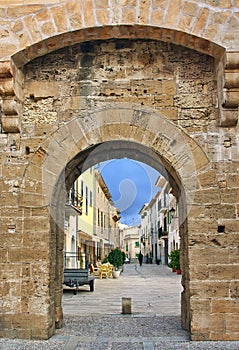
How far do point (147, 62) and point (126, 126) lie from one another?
1027 millimetres

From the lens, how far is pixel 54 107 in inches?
244

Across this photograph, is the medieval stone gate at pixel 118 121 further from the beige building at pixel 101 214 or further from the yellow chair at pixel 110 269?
the beige building at pixel 101 214

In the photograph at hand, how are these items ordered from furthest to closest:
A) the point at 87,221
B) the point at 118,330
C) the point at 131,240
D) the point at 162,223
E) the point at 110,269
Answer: the point at 131,240, the point at 162,223, the point at 87,221, the point at 110,269, the point at 118,330

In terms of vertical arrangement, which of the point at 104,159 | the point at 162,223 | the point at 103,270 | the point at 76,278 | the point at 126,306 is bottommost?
the point at 103,270

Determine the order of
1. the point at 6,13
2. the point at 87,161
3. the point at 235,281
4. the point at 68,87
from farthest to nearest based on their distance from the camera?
the point at 87,161 < the point at 68,87 < the point at 6,13 < the point at 235,281

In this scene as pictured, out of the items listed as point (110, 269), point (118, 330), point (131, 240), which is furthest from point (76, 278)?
point (131, 240)

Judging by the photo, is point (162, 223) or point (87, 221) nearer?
point (87, 221)

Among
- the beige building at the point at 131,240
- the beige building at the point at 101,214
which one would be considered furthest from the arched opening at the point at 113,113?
the beige building at the point at 131,240

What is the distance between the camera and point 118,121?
19.7 ft

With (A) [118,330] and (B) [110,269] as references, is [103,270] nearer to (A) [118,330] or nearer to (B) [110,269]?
(B) [110,269]

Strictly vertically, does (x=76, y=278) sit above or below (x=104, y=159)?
below

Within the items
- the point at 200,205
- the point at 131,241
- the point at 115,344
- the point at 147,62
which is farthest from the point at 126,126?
the point at 131,241

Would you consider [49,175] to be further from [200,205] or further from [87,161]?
[200,205]

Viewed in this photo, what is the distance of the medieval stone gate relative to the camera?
5.57 m
